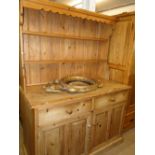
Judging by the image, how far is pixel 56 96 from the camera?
55.2 inches

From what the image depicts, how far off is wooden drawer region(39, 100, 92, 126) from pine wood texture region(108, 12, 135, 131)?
2.66ft

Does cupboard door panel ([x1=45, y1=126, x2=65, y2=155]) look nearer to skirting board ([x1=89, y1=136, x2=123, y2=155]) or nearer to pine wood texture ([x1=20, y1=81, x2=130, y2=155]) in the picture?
pine wood texture ([x1=20, y1=81, x2=130, y2=155])

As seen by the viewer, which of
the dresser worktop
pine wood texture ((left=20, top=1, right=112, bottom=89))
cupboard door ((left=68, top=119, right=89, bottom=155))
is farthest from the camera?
pine wood texture ((left=20, top=1, right=112, bottom=89))

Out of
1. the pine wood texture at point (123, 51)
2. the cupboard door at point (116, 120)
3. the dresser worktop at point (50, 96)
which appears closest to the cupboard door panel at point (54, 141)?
the dresser worktop at point (50, 96)

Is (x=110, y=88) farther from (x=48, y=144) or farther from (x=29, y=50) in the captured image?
(x=29, y=50)

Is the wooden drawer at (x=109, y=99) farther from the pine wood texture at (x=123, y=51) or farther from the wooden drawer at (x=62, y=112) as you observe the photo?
the pine wood texture at (x=123, y=51)

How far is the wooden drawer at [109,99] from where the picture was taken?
1653mm

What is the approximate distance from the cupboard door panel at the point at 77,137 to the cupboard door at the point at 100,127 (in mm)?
168

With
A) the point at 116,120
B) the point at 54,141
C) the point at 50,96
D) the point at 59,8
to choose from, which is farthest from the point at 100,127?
the point at 59,8

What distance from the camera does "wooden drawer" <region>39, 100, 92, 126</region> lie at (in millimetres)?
1282

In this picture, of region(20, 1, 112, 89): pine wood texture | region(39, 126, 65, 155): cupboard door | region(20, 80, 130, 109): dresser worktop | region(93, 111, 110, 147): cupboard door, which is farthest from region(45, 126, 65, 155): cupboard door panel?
region(20, 1, 112, 89): pine wood texture
